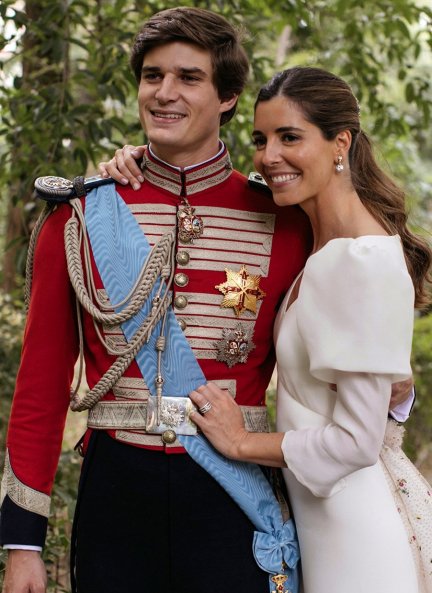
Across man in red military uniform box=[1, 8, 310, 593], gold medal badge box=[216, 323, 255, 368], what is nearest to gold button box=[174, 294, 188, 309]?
man in red military uniform box=[1, 8, 310, 593]

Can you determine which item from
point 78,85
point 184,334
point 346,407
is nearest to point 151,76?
point 184,334

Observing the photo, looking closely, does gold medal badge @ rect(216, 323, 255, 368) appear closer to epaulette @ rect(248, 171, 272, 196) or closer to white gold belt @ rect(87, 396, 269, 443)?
white gold belt @ rect(87, 396, 269, 443)

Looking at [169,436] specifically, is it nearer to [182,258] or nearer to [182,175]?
[182,258]

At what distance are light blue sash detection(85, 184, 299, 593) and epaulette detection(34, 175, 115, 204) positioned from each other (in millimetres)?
57

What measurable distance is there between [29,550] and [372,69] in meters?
2.87

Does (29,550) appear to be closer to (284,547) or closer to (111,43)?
(284,547)

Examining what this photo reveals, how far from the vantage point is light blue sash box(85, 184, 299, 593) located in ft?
6.98

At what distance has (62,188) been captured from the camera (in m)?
2.24

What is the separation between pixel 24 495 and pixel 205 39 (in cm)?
→ 109

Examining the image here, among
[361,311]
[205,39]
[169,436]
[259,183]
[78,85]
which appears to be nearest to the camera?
[361,311]

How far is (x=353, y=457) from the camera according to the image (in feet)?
6.51

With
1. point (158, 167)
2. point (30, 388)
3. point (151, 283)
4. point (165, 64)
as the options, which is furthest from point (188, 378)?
point (165, 64)

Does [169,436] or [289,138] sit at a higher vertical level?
[289,138]

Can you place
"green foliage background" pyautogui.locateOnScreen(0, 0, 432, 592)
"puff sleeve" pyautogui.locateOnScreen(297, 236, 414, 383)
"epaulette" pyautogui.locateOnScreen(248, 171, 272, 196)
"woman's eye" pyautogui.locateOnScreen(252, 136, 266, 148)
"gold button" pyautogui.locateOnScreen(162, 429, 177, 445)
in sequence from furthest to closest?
"green foliage background" pyautogui.locateOnScreen(0, 0, 432, 592) → "epaulette" pyautogui.locateOnScreen(248, 171, 272, 196) → "woman's eye" pyautogui.locateOnScreen(252, 136, 266, 148) → "gold button" pyautogui.locateOnScreen(162, 429, 177, 445) → "puff sleeve" pyautogui.locateOnScreen(297, 236, 414, 383)
